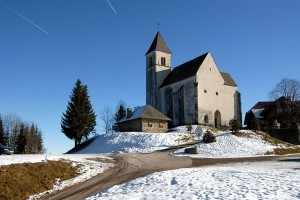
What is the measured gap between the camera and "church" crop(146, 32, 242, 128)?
61750 mm

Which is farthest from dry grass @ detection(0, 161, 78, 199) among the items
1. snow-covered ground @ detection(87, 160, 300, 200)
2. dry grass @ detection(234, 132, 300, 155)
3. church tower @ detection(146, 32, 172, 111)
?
Answer: church tower @ detection(146, 32, 172, 111)

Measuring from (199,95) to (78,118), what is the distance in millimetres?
21698

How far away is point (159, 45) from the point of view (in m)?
76.3

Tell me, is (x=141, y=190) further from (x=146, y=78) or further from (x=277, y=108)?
(x=146, y=78)

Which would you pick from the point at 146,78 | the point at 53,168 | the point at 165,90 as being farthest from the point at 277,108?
the point at 53,168

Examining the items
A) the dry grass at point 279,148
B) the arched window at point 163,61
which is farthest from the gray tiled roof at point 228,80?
the dry grass at point 279,148

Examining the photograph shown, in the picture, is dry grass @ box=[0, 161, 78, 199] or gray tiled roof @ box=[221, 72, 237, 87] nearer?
dry grass @ box=[0, 161, 78, 199]

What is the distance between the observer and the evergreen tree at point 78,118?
55.0m

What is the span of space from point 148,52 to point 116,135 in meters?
32.1

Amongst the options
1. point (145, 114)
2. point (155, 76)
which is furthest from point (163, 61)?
point (145, 114)

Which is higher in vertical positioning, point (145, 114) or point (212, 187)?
point (145, 114)

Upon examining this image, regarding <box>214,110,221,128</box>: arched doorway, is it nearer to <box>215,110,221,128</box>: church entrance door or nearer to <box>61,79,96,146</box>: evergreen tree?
<box>215,110,221,128</box>: church entrance door

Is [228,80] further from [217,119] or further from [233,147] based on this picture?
[233,147]

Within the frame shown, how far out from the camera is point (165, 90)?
2785 inches
